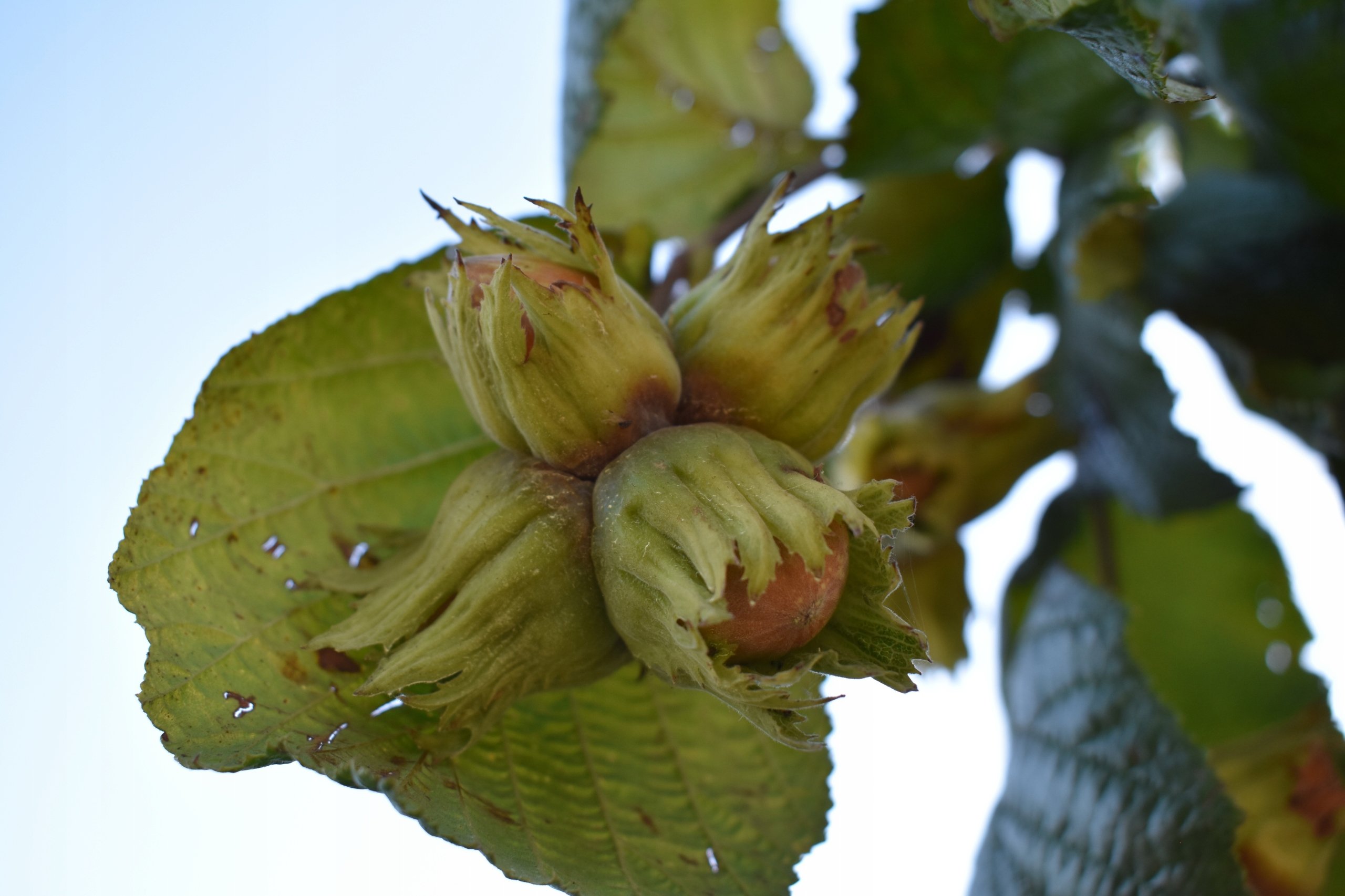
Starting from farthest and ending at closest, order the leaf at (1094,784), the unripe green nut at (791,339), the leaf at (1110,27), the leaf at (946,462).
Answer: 1. the leaf at (946,462)
2. the leaf at (1094,784)
3. the unripe green nut at (791,339)
4. the leaf at (1110,27)

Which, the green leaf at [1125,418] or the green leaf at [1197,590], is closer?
the green leaf at [1125,418]

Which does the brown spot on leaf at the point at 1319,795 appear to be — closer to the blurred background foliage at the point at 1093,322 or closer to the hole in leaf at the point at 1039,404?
the blurred background foliage at the point at 1093,322

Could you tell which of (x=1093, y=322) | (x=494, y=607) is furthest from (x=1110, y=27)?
(x=1093, y=322)

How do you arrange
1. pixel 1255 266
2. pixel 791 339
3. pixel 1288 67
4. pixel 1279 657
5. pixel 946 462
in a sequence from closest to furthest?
pixel 791 339, pixel 1288 67, pixel 1255 266, pixel 946 462, pixel 1279 657

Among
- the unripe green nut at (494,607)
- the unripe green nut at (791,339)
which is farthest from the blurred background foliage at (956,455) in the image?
the unripe green nut at (791,339)

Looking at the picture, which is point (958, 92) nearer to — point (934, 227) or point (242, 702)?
point (934, 227)

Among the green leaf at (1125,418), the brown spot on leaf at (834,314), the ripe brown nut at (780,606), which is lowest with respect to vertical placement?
the green leaf at (1125,418)
